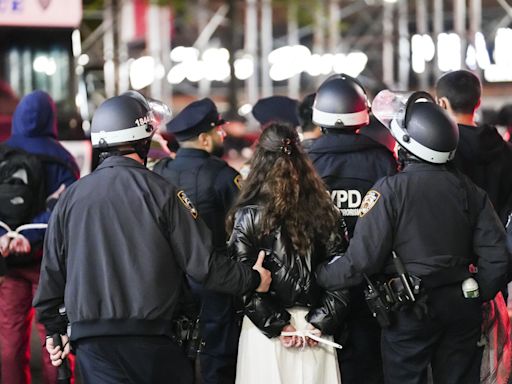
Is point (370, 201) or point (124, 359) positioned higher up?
point (370, 201)

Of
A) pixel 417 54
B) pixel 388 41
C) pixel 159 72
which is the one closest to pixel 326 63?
pixel 388 41

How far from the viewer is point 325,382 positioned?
5.67 m

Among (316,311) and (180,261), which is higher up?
(180,261)

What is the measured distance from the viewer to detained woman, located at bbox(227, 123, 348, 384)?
18.2ft

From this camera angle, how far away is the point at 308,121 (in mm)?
7645

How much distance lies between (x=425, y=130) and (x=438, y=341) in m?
1.09

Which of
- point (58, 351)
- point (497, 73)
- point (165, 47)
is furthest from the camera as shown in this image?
point (165, 47)

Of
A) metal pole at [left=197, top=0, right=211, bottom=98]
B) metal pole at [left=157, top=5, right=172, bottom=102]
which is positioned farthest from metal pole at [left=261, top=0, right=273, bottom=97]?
metal pole at [left=157, top=5, right=172, bottom=102]

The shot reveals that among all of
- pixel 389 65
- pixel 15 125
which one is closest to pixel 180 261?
pixel 15 125

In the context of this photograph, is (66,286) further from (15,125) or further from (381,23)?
(381,23)

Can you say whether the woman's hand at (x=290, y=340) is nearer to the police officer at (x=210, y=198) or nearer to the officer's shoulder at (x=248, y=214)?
the officer's shoulder at (x=248, y=214)

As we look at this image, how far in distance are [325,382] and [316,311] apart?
395mm

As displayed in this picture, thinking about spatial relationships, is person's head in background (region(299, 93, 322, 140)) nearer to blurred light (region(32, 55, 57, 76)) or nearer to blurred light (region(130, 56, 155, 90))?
blurred light (region(32, 55, 57, 76))

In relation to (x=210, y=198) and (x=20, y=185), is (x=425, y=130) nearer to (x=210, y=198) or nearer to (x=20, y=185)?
(x=210, y=198)
